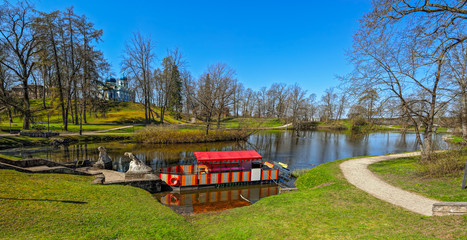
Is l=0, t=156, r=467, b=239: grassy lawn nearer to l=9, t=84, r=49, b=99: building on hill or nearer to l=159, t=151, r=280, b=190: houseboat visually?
l=159, t=151, r=280, b=190: houseboat

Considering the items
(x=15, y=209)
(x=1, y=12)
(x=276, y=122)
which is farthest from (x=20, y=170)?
(x=276, y=122)

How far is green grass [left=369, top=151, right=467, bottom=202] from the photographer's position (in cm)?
854

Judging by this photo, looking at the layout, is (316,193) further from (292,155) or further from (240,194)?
(292,155)

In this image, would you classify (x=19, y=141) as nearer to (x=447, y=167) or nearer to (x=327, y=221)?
(x=327, y=221)

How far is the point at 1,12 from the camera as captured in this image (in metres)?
20.8

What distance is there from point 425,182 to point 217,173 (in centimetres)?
1177

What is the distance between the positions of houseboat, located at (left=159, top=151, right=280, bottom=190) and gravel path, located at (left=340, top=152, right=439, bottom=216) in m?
5.44

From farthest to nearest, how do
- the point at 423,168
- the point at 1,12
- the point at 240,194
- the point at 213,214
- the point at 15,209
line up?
1. the point at 1,12
2. the point at 240,194
3. the point at 423,168
4. the point at 213,214
5. the point at 15,209

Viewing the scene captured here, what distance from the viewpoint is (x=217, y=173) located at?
14.4 metres

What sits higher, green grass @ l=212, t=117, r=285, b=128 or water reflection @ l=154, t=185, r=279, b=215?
green grass @ l=212, t=117, r=285, b=128

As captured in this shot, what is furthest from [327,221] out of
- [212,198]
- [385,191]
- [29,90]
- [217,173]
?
[29,90]

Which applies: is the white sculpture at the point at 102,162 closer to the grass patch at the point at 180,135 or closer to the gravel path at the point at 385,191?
the grass patch at the point at 180,135

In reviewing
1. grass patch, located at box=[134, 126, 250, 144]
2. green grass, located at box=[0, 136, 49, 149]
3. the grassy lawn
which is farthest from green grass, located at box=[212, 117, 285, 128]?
the grassy lawn

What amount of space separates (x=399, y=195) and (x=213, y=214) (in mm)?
8667
